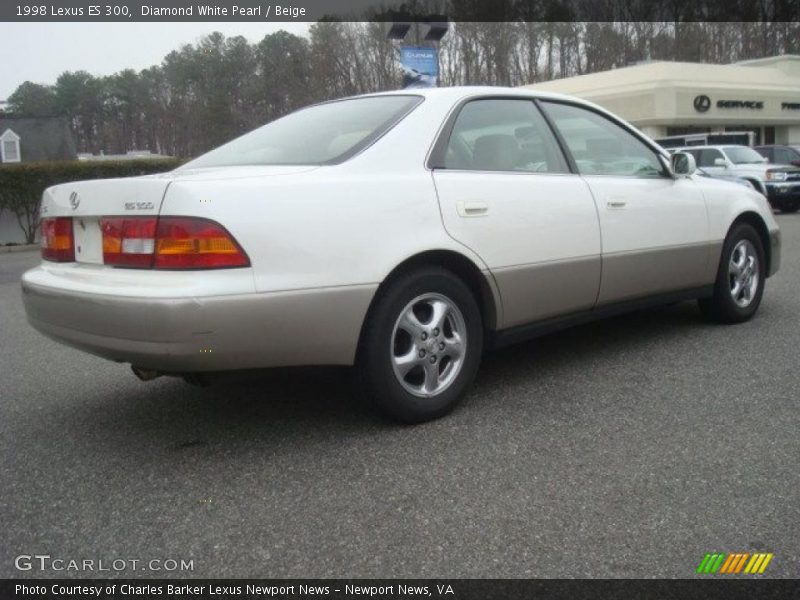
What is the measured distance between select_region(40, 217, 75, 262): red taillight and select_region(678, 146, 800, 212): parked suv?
1587 cm

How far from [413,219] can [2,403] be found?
2.47m

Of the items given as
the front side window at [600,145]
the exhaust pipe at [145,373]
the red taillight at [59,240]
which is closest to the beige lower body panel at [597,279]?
the front side window at [600,145]

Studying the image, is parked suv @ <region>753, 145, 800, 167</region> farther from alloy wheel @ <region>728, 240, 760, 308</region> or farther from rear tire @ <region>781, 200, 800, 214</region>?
alloy wheel @ <region>728, 240, 760, 308</region>

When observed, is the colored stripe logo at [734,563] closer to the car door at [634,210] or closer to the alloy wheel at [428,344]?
the alloy wheel at [428,344]

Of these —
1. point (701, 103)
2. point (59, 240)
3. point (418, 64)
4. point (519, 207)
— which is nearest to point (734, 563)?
point (519, 207)

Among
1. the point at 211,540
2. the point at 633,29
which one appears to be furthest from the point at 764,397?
the point at 633,29

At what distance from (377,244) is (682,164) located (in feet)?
8.44

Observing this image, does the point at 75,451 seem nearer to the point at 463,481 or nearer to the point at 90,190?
the point at 90,190

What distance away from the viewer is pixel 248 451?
316cm

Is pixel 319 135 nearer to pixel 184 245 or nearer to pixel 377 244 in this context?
pixel 377 244

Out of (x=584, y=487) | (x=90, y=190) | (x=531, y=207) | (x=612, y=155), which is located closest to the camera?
(x=584, y=487)

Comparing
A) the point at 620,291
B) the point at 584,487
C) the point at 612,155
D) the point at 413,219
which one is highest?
the point at 612,155

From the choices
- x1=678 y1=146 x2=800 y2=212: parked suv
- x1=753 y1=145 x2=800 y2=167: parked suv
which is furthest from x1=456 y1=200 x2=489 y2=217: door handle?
x1=753 y1=145 x2=800 y2=167: parked suv

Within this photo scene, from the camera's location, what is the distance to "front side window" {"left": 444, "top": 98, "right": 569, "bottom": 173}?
3684 mm
